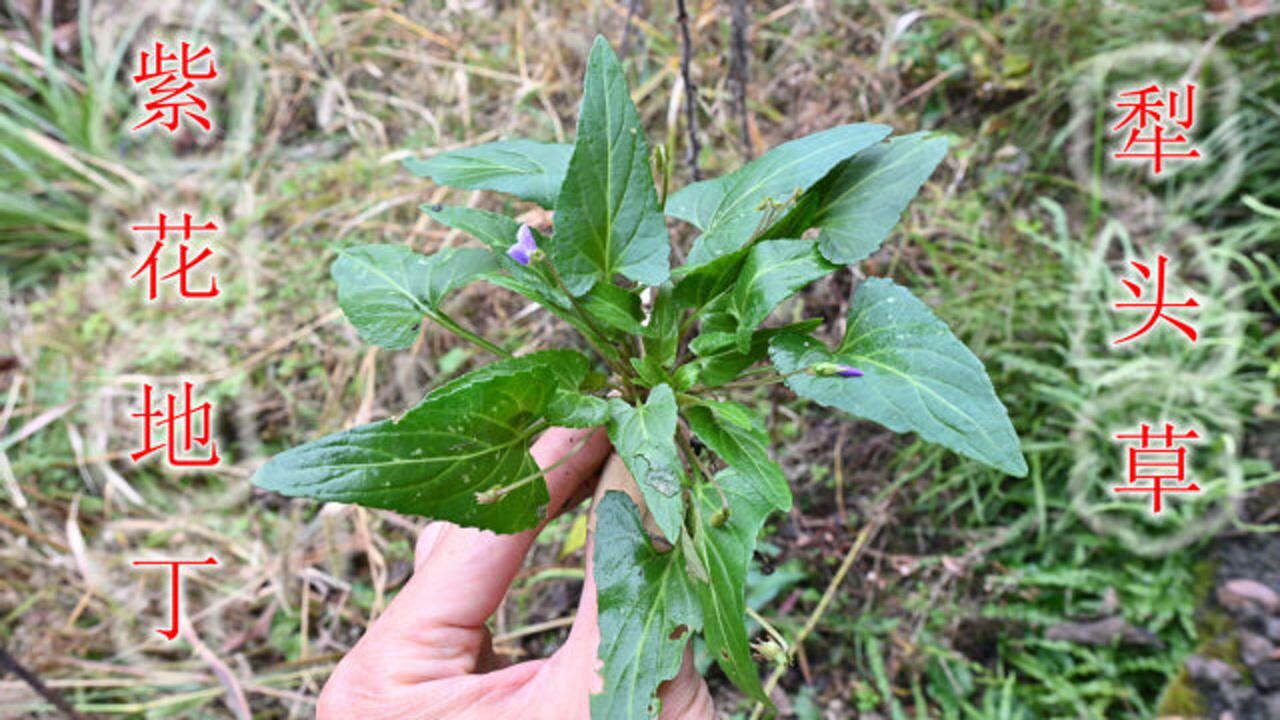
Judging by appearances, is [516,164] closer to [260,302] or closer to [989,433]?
[989,433]

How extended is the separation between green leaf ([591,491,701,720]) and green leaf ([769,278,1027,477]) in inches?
9.8

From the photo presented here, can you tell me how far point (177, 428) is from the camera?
2.21 metres

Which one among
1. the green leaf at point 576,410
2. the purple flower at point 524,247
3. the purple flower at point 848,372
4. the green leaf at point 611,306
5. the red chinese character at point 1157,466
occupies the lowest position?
the red chinese character at point 1157,466

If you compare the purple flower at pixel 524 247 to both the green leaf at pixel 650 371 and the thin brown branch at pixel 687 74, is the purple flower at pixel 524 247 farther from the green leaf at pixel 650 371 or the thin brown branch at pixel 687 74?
the thin brown branch at pixel 687 74

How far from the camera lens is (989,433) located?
2.71ft

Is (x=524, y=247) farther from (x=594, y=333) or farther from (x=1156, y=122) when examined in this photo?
(x=1156, y=122)

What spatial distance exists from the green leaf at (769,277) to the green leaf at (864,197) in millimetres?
38

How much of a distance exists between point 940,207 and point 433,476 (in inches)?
60.8

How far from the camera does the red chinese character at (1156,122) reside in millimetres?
2051

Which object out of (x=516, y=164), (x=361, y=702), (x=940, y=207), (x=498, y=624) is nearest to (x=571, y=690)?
(x=361, y=702)

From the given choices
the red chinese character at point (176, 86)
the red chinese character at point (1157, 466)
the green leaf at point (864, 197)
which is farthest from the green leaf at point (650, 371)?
the red chinese character at point (176, 86)

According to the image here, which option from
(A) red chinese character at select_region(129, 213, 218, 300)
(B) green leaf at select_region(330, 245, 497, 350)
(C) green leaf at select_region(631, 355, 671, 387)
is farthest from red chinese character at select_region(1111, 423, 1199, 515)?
(A) red chinese character at select_region(129, 213, 218, 300)

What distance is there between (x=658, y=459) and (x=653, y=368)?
8.1 inches

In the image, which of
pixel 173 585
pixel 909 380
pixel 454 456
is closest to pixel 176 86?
pixel 173 585
